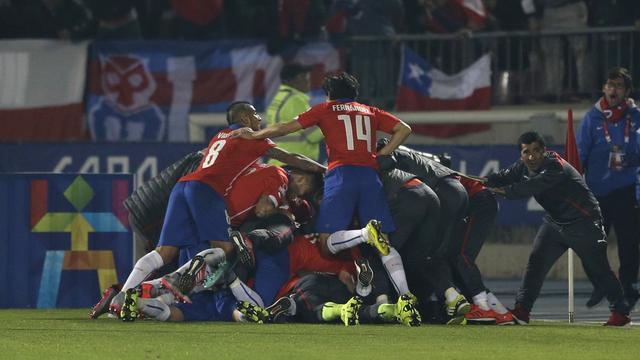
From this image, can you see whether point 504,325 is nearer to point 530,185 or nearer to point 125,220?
point 530,185

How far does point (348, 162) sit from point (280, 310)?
4.46ft

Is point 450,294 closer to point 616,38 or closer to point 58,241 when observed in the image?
point 58,241

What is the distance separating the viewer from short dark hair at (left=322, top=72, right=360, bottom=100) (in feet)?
50.5

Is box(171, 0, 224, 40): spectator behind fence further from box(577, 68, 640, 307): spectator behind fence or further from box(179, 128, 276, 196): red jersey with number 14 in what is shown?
box(179, 128, 276, 196): red jersey with number 14

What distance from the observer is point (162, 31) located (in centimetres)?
2512

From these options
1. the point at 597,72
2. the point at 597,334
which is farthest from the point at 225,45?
the point at 597,334

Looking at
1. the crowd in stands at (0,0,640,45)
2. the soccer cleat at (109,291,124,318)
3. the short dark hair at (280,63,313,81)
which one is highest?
the crowd in stands at (0,0,640,45)

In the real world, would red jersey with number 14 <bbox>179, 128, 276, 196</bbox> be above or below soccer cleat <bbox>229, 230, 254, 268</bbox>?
above

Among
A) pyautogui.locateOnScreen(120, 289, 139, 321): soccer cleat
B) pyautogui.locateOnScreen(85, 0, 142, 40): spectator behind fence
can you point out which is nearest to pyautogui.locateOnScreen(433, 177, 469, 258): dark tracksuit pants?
pyautogui.locateOnScreen(120, 289, 139, 321): soccer cleat

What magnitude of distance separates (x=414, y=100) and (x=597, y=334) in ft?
32.2

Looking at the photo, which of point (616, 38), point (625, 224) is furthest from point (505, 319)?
point (616, 38)

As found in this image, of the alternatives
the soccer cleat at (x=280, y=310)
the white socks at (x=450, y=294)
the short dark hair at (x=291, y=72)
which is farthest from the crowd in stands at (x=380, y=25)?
the soccer cleat at (x=280, y=310)

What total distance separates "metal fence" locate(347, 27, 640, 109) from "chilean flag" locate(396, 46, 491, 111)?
0.95 feet

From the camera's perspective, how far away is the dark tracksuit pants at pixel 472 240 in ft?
51.2
